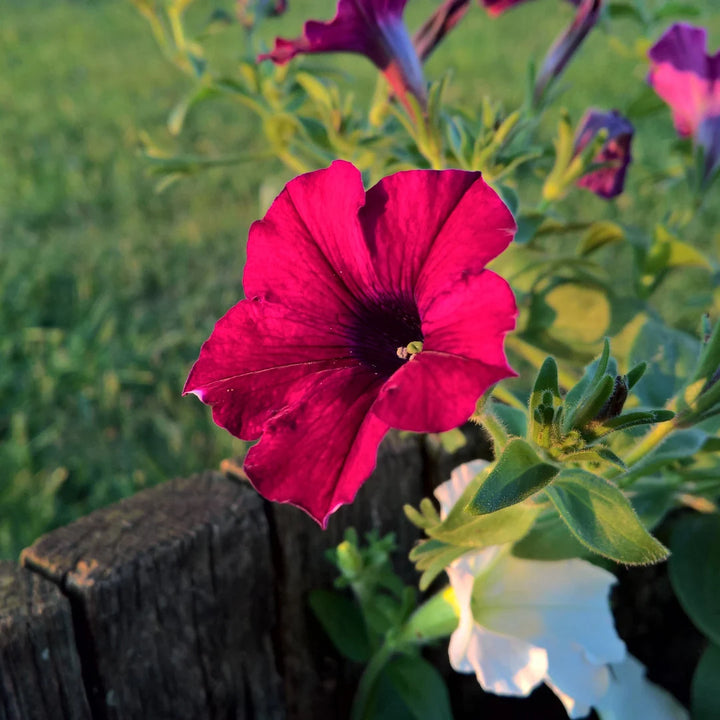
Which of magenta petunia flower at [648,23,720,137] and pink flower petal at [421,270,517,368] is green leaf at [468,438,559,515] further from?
magenta petunia flower at [648,23,720,137]

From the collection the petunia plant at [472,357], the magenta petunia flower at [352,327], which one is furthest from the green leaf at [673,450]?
the magenta petunia flower at [352,327]

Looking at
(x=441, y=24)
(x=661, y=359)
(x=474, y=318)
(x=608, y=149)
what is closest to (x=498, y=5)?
(x=441, y=24)

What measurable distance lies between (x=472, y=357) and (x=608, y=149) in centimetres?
67

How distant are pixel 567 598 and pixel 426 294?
451 millimetres

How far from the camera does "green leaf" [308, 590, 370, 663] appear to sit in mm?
1097

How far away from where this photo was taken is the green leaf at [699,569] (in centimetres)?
102

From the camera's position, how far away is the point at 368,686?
1.07 m

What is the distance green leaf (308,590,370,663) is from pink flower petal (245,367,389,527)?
0.51 meters

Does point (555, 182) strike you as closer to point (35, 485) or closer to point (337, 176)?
point (337, 176)

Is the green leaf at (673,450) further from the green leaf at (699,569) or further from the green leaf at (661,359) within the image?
the green leaf at (699,569)

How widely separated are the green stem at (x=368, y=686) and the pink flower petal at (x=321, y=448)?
1.59 ft

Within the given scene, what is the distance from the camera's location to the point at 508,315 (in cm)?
56

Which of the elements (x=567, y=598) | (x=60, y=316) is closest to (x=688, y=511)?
(x=567, y=598)

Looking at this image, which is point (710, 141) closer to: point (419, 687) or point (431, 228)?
point (431, 228)
